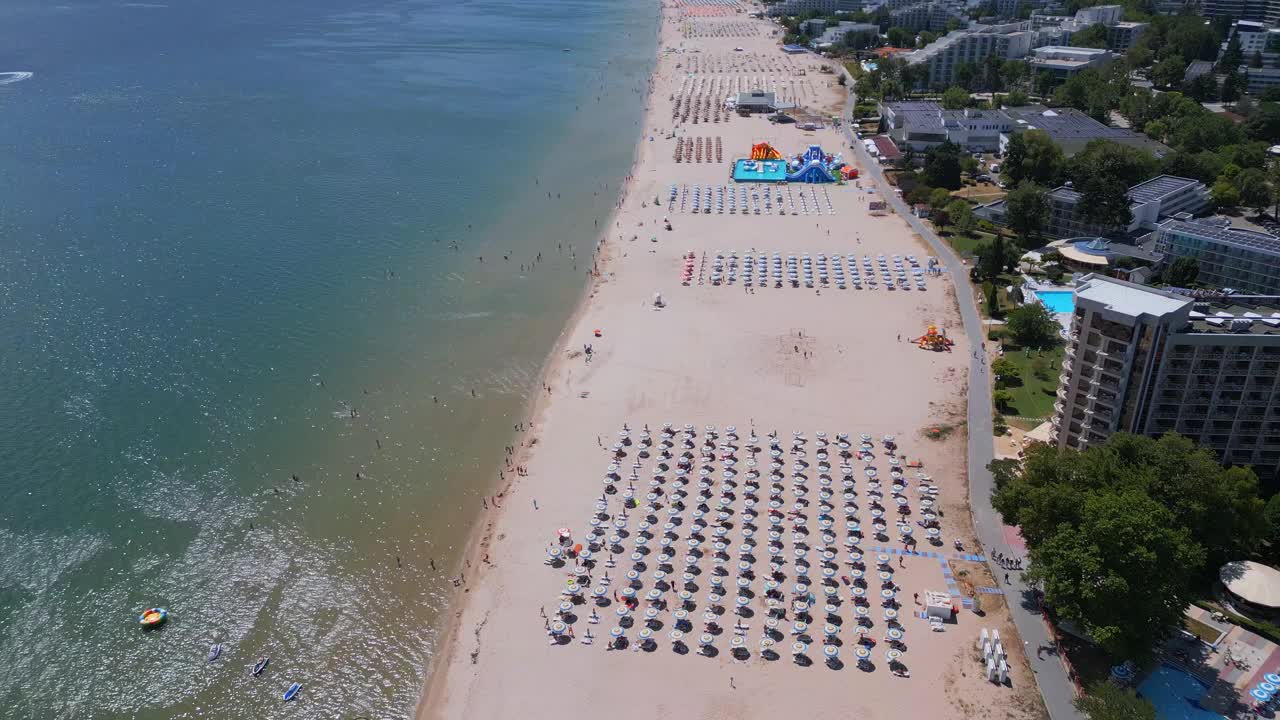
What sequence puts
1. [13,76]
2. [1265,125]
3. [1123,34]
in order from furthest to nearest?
[1123,34]
[13,76]
[1265,125]

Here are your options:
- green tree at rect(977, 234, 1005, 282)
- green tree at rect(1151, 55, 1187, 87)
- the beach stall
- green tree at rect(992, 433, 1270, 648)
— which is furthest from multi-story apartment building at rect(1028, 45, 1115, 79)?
the beach stall

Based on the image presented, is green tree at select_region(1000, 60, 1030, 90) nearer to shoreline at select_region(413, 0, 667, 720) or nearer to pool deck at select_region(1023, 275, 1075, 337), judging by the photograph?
pool deck at select_region(1023, 275, 1075, 337)

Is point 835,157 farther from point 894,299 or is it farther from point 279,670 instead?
point 279,670

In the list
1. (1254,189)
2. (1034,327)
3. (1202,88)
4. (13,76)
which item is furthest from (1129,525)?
(13,76)

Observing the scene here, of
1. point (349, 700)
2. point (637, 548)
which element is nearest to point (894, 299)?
point (637, 548)

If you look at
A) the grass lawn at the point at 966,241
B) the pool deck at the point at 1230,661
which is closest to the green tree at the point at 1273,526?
the pool deck at the point at 1230,661

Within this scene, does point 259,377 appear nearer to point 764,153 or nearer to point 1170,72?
point 764,153

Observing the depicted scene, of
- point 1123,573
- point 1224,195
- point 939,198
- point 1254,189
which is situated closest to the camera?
point 1123,573
